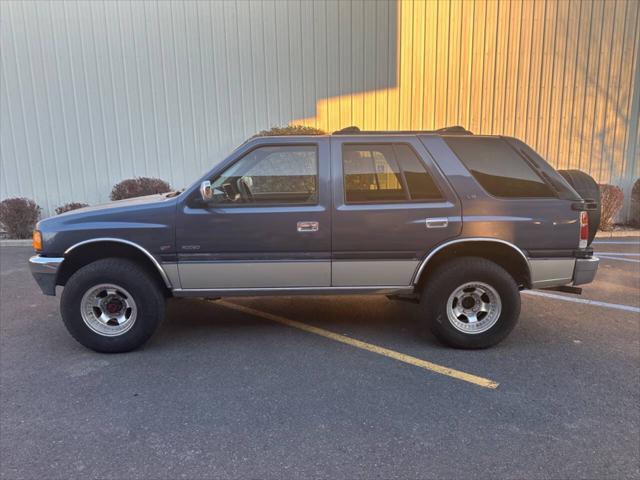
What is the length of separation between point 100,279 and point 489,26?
998cm

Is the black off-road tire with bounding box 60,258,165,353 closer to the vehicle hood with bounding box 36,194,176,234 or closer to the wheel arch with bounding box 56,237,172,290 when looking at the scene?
the wheel arch with bounding box 56,237,172,290

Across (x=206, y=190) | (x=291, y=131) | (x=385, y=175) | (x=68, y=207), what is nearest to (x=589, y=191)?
(x=385, y=175)

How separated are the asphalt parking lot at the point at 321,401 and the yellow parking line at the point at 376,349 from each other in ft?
0.09

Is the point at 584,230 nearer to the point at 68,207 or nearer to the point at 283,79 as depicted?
the point at 283,79

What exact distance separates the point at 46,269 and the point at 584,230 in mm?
4812

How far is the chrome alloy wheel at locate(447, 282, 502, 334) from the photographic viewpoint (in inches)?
154

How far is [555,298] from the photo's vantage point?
548 cm

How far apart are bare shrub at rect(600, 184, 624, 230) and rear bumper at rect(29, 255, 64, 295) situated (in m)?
10.4

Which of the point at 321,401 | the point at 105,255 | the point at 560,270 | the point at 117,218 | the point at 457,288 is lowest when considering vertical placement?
the point at 321,401

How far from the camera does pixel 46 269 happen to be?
3852 mm

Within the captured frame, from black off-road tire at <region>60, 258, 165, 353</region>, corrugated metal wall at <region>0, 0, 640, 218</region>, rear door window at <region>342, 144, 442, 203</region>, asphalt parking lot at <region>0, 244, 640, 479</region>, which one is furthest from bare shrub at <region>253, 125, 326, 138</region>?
black off-road tire at <region>60, 258, 165, 353</region>

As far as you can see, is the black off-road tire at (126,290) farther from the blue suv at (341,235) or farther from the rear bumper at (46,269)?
the rear bumper at (46,269)

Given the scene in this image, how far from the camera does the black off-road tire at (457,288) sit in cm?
385

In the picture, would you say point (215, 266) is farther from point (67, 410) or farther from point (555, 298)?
point (555, 298)
